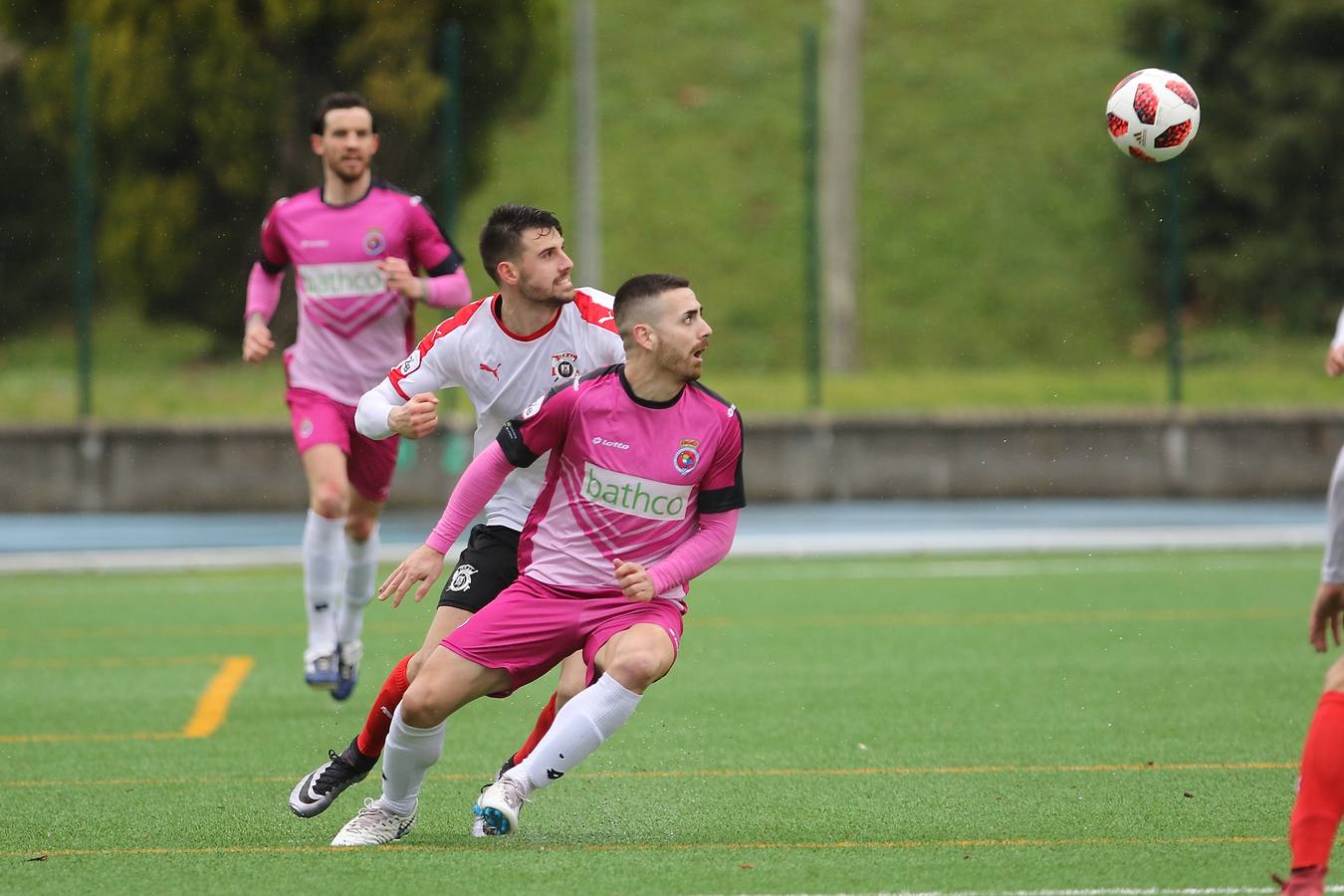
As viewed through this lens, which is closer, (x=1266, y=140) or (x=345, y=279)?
(x=345, y=279)

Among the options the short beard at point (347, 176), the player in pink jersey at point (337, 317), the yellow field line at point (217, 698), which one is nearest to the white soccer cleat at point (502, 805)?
the yellow field line at point (217, 698)

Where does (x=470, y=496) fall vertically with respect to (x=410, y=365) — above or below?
below

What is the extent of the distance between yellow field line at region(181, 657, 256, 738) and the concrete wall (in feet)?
20.9

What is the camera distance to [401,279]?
7207 mm

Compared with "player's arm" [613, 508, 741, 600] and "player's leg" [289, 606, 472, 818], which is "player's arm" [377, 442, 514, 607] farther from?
"player's arm" [613, 508, 741, 600]

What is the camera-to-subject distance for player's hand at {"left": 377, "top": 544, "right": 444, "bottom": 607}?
508 cm

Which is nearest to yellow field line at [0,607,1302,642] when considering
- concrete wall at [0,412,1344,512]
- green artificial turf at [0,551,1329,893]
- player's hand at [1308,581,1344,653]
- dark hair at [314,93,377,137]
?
green artificial turf at [0,551,1329,893]

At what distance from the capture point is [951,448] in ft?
52.2

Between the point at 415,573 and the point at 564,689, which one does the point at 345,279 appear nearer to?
the point at 564,689

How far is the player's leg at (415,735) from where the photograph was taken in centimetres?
516

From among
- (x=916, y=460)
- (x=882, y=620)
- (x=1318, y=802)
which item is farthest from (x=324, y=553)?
(x=916, y=460)

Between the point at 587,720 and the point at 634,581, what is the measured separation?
15.3 inches

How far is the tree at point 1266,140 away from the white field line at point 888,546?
25.0 feet

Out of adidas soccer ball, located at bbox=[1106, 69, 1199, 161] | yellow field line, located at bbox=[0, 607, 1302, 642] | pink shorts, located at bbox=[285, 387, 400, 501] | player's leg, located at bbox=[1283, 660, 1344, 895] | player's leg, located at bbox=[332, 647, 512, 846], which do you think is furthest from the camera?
yellow field line, located at bbox=[0, 607, 1302, 642]
